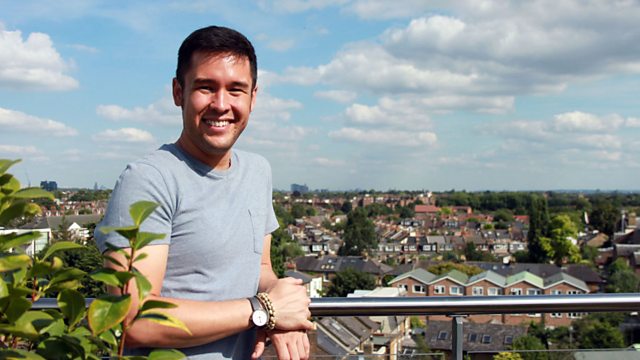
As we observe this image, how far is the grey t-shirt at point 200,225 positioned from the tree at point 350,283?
4376 centimetres

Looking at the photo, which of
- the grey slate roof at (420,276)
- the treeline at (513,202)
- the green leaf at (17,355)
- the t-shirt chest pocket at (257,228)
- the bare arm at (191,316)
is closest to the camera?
the green leaf at (17,355)

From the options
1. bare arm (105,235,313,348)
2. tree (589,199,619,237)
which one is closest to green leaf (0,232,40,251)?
bare arm (105,235,313,348)

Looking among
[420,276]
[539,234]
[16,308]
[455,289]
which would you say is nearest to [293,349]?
[16,308]

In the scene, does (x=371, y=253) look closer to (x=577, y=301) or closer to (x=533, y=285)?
(x=533, y=285)

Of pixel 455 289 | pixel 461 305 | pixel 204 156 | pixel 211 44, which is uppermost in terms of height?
pixel 211 44

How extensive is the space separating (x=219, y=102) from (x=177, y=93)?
5.3 inches

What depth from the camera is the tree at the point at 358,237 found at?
7362 centimetres

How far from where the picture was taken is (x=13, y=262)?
2.42 ft

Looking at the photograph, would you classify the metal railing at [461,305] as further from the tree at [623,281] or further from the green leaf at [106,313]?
the tree at [623,281]

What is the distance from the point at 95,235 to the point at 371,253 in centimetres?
7351

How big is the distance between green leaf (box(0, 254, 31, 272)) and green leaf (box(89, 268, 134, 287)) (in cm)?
→ 8

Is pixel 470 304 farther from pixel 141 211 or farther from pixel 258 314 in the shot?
pixel 141 211

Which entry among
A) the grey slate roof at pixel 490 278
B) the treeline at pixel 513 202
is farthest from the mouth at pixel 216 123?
the treeline at pixel 513 202

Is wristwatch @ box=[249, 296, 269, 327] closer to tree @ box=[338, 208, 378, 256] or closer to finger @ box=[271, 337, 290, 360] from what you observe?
finger @ box=[271, 337, 290, 360]
